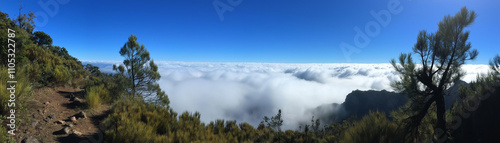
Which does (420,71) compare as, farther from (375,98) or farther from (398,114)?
(375,98)

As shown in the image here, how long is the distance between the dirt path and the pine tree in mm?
9588

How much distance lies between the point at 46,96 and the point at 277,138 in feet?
26.3

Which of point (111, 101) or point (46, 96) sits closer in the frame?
point (46, 96)

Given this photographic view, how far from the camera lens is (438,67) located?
694cm

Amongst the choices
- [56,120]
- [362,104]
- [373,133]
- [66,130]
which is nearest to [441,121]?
[373,133]

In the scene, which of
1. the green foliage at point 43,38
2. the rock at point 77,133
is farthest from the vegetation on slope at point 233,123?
the green foliage at point 43,38

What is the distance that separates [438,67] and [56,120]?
12141 mm

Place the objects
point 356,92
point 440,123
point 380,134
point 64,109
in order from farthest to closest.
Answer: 1. point 356,92
2. point 440,123
3. point 64,109
4. point 380,134

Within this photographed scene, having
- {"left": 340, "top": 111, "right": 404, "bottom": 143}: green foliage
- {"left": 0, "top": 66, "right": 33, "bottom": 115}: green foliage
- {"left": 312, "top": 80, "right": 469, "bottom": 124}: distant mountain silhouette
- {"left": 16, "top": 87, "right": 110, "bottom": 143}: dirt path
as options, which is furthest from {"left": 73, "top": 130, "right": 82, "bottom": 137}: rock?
{"left": 312, "top": 80, "right": 469, "bottom": 124}: distant mountain silhouette

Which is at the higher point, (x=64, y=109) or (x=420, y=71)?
(x=420, y=71)

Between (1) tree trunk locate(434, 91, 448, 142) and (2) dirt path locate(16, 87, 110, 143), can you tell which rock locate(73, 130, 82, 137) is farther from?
(1) tree trunk locate(434, 91, 448, 142)

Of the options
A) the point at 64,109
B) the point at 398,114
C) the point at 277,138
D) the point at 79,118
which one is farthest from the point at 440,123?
the point at 64,109

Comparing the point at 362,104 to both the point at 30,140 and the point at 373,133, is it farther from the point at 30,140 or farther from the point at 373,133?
the point at 30,140

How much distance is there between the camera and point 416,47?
7.43m
